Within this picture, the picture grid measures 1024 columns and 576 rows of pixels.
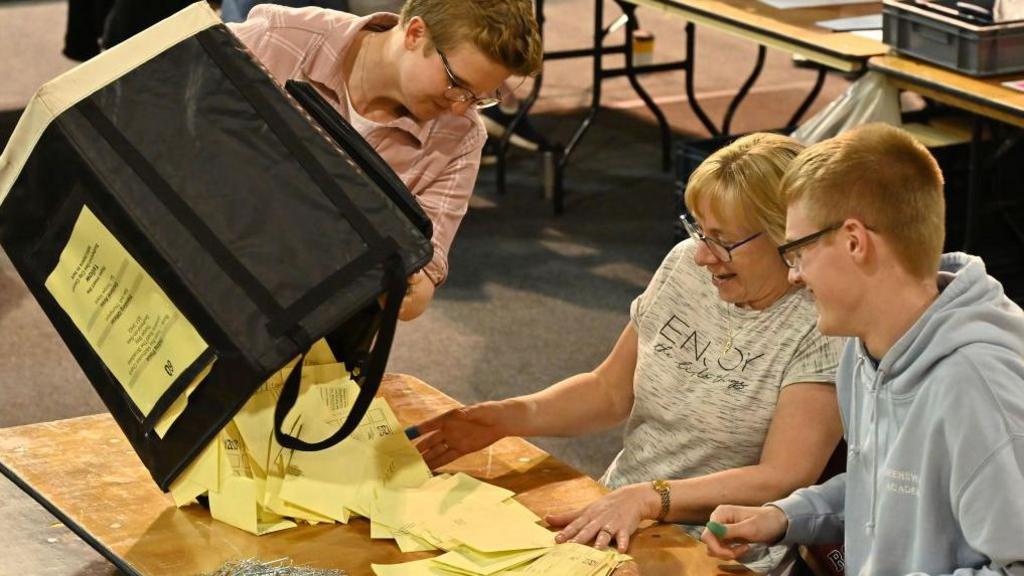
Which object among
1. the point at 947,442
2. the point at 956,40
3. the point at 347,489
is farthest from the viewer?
the point at 956,40

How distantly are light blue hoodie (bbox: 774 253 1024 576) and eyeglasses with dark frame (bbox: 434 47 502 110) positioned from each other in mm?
744

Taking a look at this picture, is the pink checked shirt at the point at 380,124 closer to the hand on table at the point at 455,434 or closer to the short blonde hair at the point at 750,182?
the hand on table at the point at 455,434

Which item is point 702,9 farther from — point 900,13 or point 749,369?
point 749,369

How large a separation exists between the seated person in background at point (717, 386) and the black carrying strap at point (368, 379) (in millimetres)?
304

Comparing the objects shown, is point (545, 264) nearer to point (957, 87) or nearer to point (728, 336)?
point (957, 87)

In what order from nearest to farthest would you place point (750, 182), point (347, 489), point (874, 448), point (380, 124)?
point (874, 448) → point (347, 489) → point (750, 182) → point (380, 124)

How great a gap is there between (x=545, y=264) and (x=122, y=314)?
136 inches

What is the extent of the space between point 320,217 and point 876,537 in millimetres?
761

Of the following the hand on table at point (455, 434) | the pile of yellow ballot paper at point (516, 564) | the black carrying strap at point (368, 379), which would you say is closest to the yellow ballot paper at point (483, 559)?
the pile of yellow ballot paper at point (516, 564)

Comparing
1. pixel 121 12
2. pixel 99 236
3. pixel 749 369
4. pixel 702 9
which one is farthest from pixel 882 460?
Result: pixel 121 12

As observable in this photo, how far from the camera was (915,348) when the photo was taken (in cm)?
177

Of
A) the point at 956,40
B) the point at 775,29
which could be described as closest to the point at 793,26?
the point at 775,29

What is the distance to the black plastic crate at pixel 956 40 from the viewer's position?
13.0ft

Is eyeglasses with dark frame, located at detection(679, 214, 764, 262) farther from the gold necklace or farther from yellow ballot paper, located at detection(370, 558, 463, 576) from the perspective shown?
yellow ballot paper, located at detection(370, 558, 463, 576)
